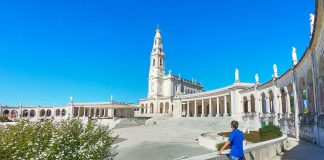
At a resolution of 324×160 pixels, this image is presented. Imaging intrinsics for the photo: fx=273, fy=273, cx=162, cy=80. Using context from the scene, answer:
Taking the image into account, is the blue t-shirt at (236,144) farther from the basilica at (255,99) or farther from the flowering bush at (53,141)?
the basilica at (255,99)

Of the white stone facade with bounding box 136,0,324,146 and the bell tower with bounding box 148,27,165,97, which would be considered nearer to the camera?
the white stone facade with bounding box 136,0,324,146

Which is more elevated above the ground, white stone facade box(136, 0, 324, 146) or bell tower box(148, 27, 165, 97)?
bell tower box(148, 27, 165, 97)

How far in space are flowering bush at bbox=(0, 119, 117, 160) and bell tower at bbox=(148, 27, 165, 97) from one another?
236 feet

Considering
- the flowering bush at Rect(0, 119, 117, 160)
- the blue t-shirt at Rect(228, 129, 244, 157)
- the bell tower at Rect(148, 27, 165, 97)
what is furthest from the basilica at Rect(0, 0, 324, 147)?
the blue t-shirt at Rect(228, 129, 244, 157)

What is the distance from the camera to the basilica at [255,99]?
790 inches

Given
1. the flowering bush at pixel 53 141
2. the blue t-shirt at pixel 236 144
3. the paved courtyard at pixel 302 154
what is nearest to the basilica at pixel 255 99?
the flowering bush at pixel 53 141

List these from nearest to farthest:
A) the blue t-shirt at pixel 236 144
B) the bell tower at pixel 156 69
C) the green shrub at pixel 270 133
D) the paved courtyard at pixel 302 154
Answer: the blue t-shirt at pixel 236 144, the paved courtyard at pixel 302 154, the green shrub at pixel 270 133, the bell tower at pixel 156 69

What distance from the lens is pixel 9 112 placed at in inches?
4500

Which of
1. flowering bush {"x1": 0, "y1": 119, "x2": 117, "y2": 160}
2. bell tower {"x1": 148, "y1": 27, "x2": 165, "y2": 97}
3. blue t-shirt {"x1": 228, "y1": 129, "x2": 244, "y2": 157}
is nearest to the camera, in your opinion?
blue t-shirt {"x1": 228, "y1": 129, "x2": 244, "y2": 157}

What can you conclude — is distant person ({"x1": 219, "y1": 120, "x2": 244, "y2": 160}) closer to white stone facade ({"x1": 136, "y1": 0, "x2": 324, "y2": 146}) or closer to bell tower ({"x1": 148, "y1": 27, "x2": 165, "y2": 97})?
white stone facade ({"x1": 136, "y1": 0, "x2": 324, "y2": 146})

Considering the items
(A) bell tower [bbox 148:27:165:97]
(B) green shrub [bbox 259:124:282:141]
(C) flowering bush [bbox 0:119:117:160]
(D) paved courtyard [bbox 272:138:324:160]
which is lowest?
(D) paved courtyard [bbox 272:138:324:160]

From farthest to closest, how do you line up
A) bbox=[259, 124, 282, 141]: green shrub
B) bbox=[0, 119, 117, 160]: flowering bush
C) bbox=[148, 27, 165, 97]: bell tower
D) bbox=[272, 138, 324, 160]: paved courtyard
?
bbox=[148, 27, 165, 97]: bell tower < bbox=[259, 124, 282, 141]: green shrub < bbox=[272, 138, 324, 160]: paved courtyard < bbox=[0, 119, 117, 160]: flowering bush

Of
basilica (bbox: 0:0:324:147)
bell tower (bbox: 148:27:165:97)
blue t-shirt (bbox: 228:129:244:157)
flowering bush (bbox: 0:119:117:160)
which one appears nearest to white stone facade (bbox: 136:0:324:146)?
basilica (bbox: 0:0:324:147)

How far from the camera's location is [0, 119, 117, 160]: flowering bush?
990cm
